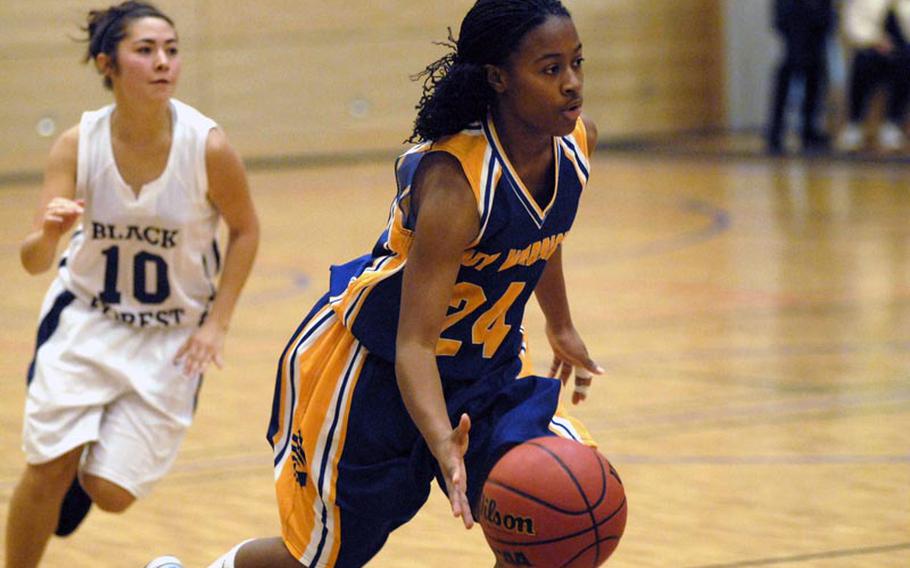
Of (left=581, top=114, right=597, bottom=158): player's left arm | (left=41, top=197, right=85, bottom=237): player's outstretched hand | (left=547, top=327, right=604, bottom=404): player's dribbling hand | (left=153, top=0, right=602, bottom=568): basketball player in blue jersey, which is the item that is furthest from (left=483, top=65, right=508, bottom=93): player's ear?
(left=41, top=197, right=85, bottom=237): player's outstretched hand

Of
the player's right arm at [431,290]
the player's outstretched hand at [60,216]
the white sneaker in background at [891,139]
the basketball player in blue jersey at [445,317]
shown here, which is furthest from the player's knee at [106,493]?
the white sneaker in background at [891,139]

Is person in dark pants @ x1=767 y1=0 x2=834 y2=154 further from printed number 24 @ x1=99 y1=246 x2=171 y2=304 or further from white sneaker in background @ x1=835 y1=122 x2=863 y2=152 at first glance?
printed number 24 @ x1=99 y1=246 x2=171 y2=304

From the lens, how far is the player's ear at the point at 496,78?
3.06 meters

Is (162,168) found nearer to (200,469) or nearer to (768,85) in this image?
(200,469)

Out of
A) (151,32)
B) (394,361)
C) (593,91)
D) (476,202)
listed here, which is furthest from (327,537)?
(593,91)

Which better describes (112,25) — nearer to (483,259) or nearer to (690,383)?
(483,259)

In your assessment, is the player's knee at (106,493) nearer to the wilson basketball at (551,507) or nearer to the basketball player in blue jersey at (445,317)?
the basketball player in blue jersey at (445,317)

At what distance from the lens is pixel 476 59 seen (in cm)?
309

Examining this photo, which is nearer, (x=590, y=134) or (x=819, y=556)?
(x=590, y=134)

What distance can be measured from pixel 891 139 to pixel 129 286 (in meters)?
12.9

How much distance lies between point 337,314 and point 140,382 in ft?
3.94

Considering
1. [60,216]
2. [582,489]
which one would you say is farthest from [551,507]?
[60,216]

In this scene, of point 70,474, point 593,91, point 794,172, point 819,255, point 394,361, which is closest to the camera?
point 394,361

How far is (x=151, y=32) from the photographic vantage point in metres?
4.36
